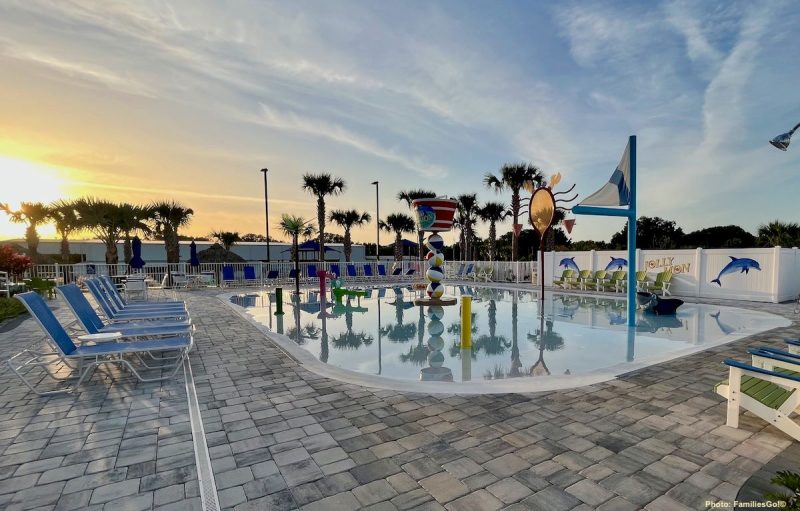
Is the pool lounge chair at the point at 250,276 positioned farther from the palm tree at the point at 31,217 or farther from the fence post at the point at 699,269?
the fence post at the point at 699,269

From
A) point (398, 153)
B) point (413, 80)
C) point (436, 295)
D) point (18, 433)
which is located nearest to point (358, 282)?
point (398, 153)

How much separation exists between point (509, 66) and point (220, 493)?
11977 mm

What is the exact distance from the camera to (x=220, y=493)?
2355 mm

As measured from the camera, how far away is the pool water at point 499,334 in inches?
222

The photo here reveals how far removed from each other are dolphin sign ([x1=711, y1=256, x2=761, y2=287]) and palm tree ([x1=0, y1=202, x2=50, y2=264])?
107ft

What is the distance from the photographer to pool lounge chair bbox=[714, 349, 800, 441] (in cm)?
297

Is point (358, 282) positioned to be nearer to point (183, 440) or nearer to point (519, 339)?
point (519, 339)

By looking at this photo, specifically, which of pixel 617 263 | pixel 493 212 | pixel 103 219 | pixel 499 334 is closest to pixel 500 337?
pixel 499 334

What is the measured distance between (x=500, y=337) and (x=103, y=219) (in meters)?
22.6

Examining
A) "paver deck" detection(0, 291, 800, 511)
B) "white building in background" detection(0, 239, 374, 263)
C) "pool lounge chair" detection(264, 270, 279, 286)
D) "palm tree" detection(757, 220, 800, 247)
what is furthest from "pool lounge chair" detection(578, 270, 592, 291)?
"white building in background" detection(0, 239, 374, 263)

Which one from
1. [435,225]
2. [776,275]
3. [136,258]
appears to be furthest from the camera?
[136,258]

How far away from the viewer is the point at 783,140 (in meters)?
6.35

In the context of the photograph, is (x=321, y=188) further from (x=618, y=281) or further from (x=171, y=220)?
(x=618, y=281)

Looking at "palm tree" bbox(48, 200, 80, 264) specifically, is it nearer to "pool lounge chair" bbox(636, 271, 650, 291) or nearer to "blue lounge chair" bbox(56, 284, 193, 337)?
"blue lounge chair" bbox(56, 284, 193, 337)
